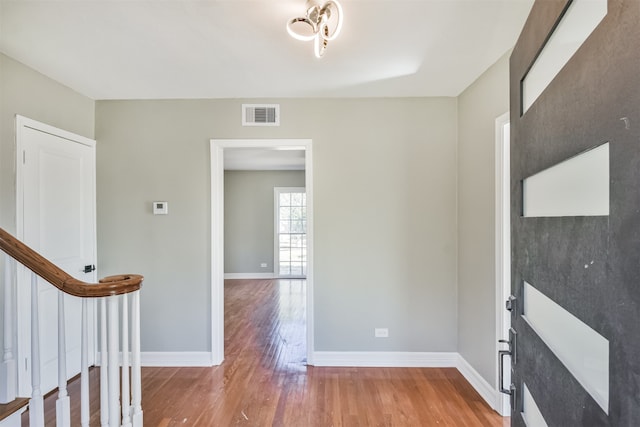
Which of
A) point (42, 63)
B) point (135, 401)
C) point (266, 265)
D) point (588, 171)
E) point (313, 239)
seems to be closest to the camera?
point (588, 171)

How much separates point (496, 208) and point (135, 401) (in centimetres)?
264

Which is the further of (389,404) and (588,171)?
(389,404)

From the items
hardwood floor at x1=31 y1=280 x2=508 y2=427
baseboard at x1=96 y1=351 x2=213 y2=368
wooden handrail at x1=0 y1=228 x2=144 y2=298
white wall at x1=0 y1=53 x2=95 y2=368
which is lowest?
hardwood floor at x1=31 y1=280 x2=508 y2=427

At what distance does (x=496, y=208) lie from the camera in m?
2.25

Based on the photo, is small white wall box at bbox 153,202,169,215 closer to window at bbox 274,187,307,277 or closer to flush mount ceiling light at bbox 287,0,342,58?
flush mount ceiling light at bbox 287,0,342,58

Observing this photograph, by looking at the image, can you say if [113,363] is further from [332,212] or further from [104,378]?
[332,212]

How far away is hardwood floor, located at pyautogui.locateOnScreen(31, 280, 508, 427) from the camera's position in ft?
7.02

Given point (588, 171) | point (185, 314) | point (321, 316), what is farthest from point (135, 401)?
point (588, 171)

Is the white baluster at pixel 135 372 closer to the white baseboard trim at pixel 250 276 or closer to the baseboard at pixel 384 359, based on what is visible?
the baseboard at pixel 384 359

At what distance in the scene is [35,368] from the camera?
54.9 inches

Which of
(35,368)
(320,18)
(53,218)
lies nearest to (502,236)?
(320,18)

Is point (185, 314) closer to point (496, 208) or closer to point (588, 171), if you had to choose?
point (496, 208)

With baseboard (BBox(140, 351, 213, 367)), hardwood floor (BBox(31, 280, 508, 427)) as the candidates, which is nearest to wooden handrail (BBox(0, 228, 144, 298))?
hardwood floor (BBox(31, 280, 508, 427))

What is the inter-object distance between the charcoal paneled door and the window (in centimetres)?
609
